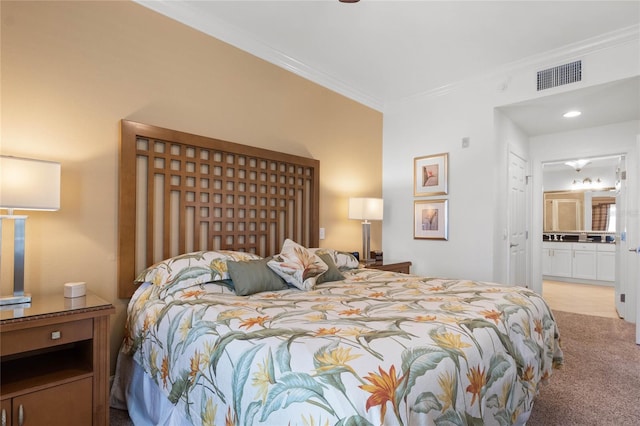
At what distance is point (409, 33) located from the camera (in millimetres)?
2982

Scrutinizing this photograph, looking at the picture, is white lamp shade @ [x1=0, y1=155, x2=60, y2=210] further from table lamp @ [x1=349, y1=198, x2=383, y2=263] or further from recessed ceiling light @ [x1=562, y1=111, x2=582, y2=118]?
recessed ceiling light @ [x1=562, y1=111, x2=582, y2=118]

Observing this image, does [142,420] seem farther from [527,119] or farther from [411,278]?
[527,119]

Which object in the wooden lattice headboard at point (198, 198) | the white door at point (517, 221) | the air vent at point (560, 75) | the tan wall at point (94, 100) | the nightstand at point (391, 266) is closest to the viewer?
the tan wall at point (94, 100)

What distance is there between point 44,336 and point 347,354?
1460 mm

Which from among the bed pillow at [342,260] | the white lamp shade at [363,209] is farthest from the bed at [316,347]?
the white lamp shade at [363,209]

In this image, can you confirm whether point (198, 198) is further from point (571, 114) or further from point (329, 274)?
point (571, 114)

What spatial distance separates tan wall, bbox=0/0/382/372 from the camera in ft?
6.47

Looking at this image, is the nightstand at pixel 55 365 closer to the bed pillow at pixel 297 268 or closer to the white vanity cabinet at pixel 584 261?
the bed pillow at pixel 297 268

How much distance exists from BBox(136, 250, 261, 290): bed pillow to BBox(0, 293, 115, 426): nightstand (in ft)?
1.15

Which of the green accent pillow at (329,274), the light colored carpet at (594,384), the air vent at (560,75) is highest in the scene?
the air vent at (560,75)

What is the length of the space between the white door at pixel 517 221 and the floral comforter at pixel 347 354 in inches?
91.0

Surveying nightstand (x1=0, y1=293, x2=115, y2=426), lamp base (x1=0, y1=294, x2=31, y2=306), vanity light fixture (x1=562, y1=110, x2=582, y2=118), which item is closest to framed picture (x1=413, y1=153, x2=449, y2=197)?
vanity light fixture (x1=562, y1=110, x2=582, y2=118)

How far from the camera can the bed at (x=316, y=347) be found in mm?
999

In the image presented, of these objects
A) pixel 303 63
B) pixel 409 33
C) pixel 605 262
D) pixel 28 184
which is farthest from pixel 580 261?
pixel 28 184
